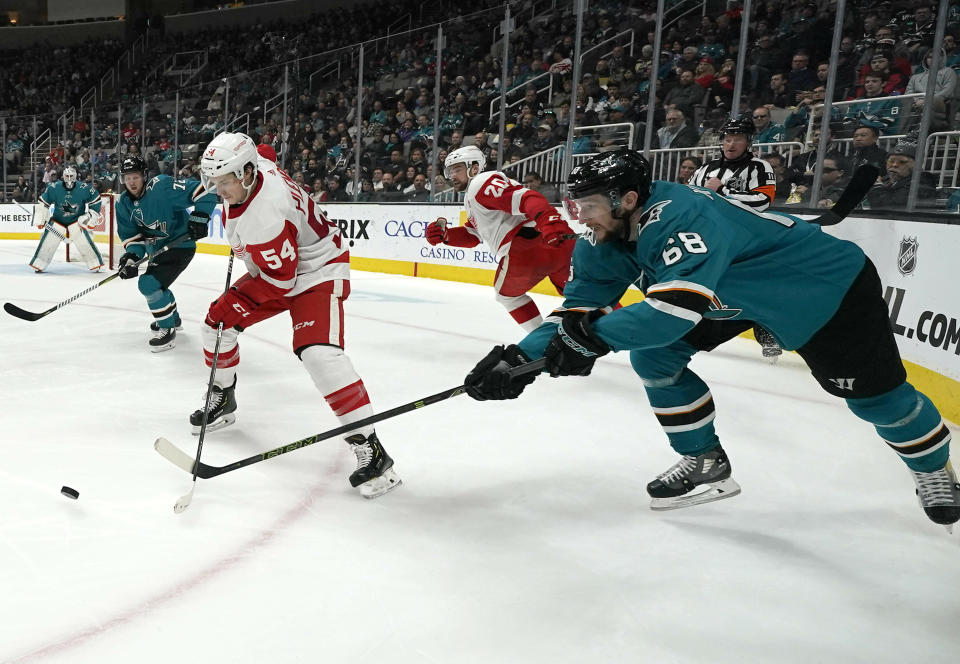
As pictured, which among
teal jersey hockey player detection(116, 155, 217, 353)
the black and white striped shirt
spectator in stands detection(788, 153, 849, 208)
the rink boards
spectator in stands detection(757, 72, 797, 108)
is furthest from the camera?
spectator in stands detection(757, 72, 797, 108)

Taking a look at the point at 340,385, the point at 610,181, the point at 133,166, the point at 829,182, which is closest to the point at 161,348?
the point at 133,166

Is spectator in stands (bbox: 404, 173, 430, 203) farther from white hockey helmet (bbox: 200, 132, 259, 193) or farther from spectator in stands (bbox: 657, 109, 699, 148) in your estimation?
white hockey helmet (bbox: 200, 132, 259, 193)

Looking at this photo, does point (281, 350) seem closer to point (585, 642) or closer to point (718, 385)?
point (718, 385)

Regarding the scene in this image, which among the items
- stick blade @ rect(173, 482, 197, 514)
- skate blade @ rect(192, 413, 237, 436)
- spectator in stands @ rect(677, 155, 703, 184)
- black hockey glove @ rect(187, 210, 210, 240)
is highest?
spectator in stands @ rect(677, 155, 703, 184)

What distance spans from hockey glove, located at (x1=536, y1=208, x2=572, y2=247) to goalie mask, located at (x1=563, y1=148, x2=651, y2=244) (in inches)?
63.6

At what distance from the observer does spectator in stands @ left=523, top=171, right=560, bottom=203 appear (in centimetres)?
753

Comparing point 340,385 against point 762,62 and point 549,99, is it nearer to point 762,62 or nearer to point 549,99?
point 762,62

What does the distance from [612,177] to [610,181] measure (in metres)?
0.01

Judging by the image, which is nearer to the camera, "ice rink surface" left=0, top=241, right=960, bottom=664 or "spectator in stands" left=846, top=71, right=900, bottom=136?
"ice rink surface" left=0, top=241, right=960, bottom=664

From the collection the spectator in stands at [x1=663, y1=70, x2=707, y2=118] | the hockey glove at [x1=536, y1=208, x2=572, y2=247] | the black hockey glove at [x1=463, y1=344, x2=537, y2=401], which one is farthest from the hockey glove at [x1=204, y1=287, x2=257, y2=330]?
→ the spectator in stands at [x1=663, y1=70, x2=707, y2=118]

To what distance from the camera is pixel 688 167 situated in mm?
6141

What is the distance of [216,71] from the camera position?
18.7 metres

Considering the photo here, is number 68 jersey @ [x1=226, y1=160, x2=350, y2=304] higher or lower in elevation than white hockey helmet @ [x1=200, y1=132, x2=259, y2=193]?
lower

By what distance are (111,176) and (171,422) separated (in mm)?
13377
